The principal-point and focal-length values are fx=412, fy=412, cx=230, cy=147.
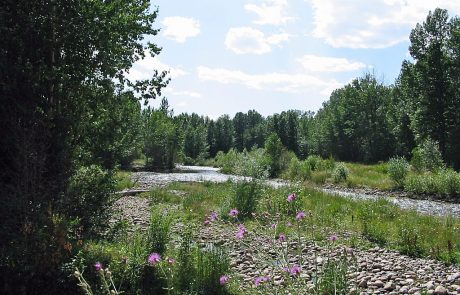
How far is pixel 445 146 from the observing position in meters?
35.1

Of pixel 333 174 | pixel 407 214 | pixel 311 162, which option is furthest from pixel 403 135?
pixel 407 214

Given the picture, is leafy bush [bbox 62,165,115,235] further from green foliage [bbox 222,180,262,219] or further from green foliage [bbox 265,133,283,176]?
green foliage [bbox 265,133,283,176]

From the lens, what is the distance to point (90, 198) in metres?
7.10

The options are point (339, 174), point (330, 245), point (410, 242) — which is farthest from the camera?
point (339, 174)

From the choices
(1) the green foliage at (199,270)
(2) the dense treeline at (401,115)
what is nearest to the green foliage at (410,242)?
(1) the green foliage at (199,270)

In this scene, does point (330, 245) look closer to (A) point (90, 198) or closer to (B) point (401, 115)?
(A) point (90, 198)

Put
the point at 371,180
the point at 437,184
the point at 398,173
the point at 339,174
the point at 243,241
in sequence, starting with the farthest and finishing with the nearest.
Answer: the point at 339,174
the point at 371,180
the point at 398,173
the point at 437,184
the point at 243,241

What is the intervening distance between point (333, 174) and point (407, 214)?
1507 centimetres

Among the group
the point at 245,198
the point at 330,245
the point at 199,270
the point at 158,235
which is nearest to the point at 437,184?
the point at 245,198

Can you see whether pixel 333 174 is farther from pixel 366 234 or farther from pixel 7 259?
pixel 7 259

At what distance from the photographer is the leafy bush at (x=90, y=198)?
684 cm

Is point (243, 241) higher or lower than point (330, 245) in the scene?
lower

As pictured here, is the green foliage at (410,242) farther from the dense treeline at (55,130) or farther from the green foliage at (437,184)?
the green foliage at (437,184)

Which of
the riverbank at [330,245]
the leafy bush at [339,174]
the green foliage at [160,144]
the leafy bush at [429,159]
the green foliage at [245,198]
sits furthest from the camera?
the green foliage at [160,144]
